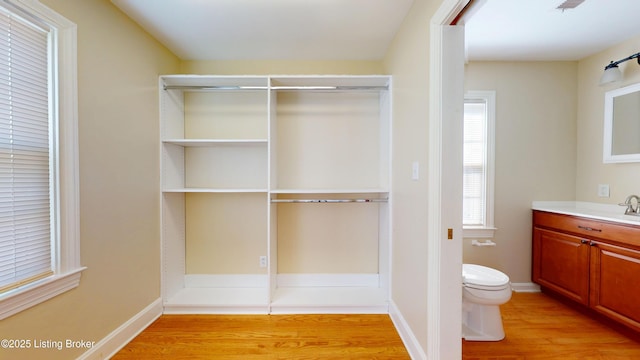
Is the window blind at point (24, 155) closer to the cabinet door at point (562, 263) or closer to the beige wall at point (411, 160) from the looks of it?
the beige wall at point (411, 160)

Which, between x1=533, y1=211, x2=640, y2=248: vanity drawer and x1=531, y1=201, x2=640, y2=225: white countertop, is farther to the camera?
x1=531, y1=201, x2=640, y2=225: white countertop

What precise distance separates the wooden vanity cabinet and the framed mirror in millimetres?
689

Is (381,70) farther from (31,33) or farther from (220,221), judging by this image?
(31,33)

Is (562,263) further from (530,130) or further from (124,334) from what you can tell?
(124,334)

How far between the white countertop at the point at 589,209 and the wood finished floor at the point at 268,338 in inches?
73.7

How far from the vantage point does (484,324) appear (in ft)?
6.50

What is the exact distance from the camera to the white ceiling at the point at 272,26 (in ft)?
5.88

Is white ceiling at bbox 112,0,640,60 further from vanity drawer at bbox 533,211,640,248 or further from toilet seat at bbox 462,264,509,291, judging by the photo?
toilet seat at bbox 462,264,509,291

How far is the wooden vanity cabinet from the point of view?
1895 mm

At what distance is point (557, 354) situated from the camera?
1.82 meters

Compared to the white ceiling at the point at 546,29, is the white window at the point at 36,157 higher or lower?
lower

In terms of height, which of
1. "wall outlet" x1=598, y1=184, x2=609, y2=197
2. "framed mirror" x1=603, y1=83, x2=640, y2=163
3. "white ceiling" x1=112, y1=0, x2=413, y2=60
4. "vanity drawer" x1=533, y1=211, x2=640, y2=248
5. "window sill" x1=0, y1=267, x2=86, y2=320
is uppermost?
"white ceiling" x1=112, y1=0, x2=413, y2=60

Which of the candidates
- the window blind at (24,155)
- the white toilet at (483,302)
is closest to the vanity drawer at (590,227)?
the white toilet at (483,302)

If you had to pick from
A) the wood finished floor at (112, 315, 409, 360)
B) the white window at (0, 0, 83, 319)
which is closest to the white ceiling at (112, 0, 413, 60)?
the white window at (0, 0, 83, 319)
